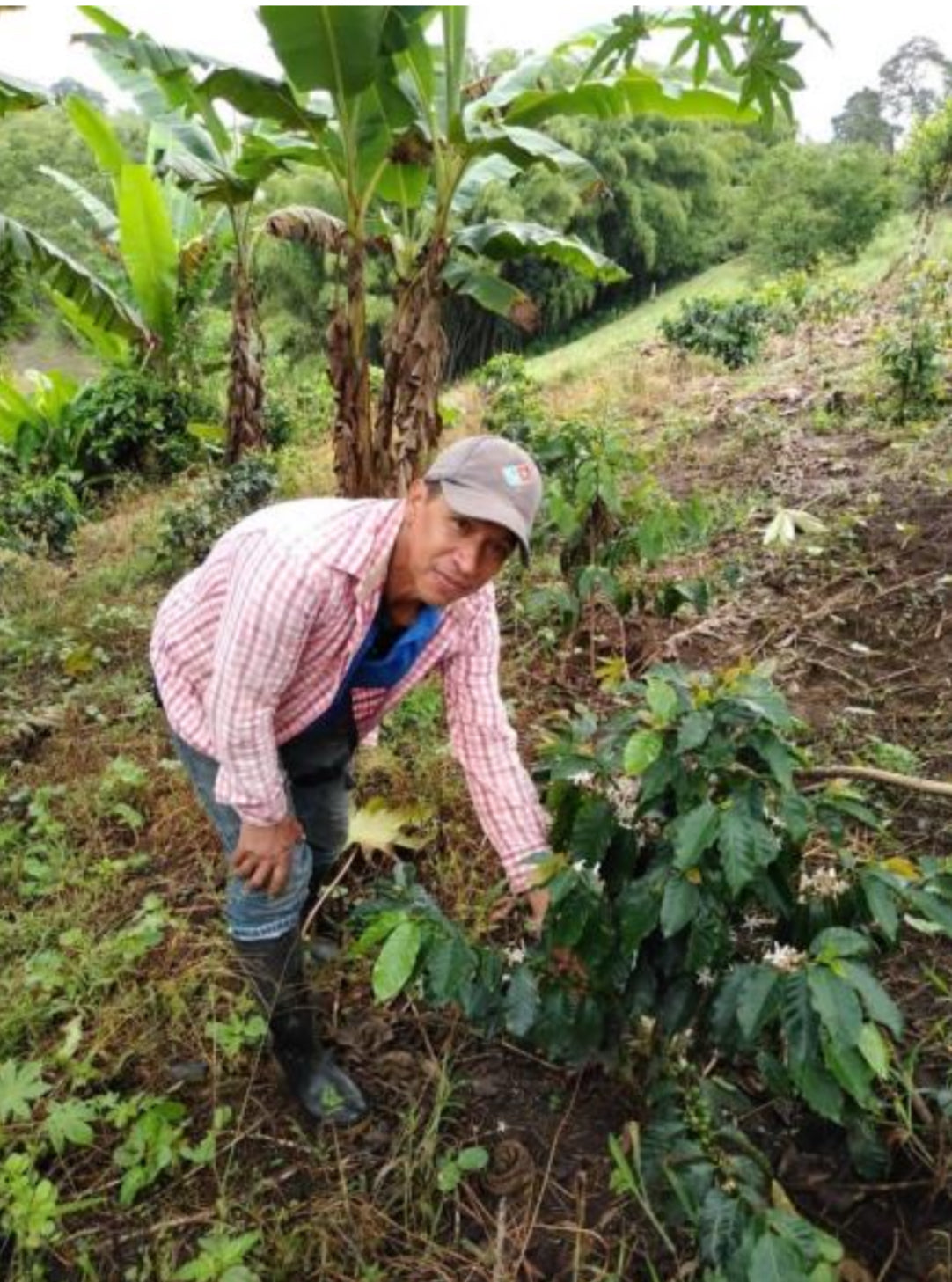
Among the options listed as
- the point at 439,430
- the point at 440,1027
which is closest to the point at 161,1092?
the point at 440,1027

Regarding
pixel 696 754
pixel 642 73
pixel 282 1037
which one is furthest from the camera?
pixel 642 73

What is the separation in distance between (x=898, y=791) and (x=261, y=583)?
1.98m

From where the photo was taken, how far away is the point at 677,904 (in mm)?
1378

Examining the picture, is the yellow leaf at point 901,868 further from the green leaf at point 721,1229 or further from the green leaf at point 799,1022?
the green leaf at point 721,1229

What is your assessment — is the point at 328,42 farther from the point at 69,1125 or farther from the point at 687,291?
the point at 687,291

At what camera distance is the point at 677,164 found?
85.9 ft

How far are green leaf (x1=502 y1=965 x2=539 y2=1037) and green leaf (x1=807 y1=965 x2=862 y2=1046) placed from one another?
0.51 meters

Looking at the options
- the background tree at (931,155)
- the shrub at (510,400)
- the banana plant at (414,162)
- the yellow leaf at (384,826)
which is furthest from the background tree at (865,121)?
the yellow leaf at (384,826)

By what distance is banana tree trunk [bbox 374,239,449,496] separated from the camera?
4.70 metres

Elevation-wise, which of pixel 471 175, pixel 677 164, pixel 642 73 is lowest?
pixel 677 164

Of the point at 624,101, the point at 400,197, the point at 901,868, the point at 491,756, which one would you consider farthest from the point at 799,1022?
the point at 400,197

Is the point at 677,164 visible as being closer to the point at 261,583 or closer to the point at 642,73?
the point at 642,73

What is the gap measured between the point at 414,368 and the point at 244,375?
2.29 metres

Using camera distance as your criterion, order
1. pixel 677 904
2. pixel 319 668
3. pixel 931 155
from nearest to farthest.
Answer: pixel 677 904, pixel 319 668, pixel 931 155
